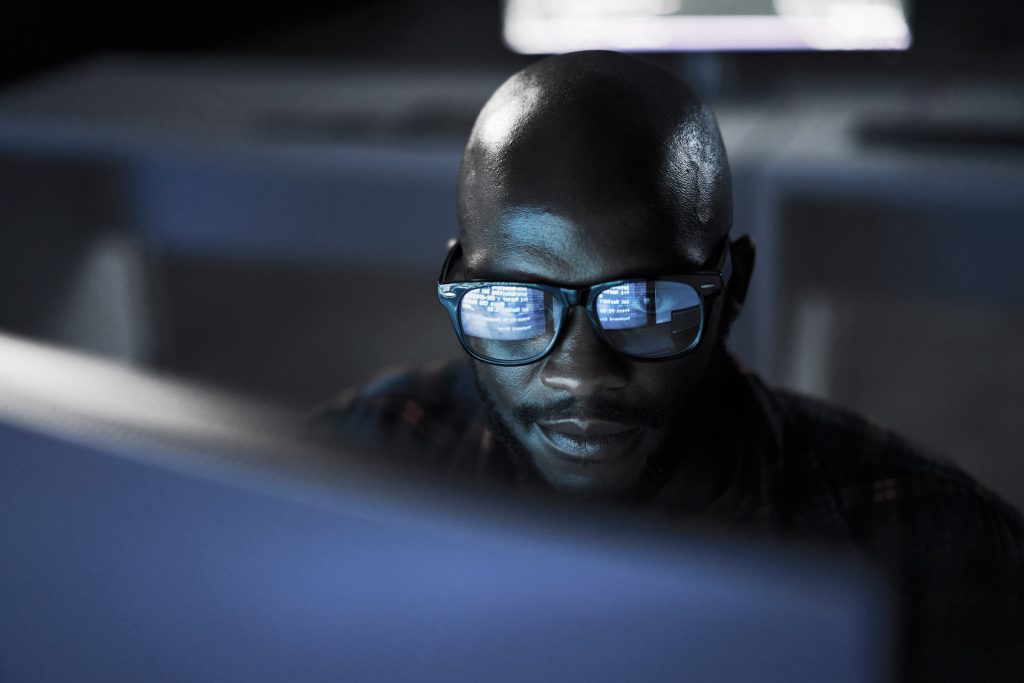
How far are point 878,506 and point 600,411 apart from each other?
32 centimetres

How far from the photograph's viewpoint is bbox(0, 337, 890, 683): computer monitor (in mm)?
297

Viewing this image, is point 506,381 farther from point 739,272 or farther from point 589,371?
point 739,272

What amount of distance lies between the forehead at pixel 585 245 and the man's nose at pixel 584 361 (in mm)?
34

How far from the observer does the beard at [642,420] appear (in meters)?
0.78

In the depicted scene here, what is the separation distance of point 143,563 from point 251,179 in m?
2.27

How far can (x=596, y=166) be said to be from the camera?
0.76 m

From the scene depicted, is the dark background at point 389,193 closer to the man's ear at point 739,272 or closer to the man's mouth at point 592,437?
the man's ear at point 739,272

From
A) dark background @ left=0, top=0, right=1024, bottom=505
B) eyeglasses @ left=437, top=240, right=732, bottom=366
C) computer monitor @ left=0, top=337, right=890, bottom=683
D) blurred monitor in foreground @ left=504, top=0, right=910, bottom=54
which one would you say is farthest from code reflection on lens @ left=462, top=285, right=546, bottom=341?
blurred monitor in foreground @ left=504, top=0, right=910, bottom=54

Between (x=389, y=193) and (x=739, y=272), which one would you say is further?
(x=389, y=193)

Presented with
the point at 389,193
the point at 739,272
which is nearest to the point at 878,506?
the point at 739,272

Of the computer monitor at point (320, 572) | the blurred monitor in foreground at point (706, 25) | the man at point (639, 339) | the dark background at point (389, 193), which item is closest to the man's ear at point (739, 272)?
the man at point (639, 339)

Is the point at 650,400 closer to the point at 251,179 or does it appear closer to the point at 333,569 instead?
the point at 333,569

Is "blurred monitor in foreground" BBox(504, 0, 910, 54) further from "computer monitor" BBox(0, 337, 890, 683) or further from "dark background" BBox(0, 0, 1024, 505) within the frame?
"computer monitor" BBox(0, 337, 890, 683)

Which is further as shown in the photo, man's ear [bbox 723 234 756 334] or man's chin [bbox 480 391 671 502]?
man's ear [bbox 723 234 756 334]
